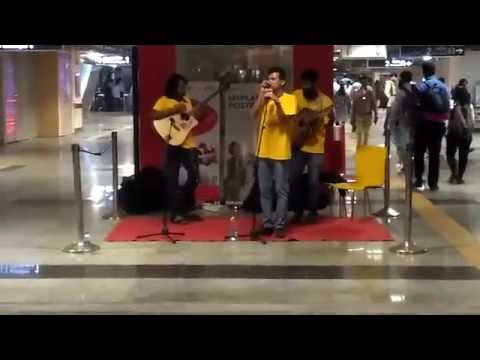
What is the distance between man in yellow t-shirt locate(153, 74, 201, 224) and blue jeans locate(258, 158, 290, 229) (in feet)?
3.95

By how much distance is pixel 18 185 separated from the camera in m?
13.2

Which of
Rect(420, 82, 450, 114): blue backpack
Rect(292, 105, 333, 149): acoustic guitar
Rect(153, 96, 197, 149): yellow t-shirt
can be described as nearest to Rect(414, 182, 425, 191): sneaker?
Rect(420, 82, 450, 114): blue backpack

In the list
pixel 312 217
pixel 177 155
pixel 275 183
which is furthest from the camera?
pixel 312 217

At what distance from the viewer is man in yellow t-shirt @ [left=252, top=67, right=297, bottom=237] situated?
832 centimetres

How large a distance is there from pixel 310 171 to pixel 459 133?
14.4 feet

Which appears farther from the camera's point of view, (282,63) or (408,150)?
(282,63)

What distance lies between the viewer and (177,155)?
9414 mm

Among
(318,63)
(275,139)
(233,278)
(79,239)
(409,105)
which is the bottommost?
(233,278)

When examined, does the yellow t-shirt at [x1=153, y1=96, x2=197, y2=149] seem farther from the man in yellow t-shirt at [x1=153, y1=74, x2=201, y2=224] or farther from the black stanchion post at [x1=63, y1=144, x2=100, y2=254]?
the black stanchion post at [x1=63, y1=144, x2=100, y2=254]

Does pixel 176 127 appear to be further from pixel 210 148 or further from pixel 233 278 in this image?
pixel 233 278

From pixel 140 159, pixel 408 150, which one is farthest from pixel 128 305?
pixel 140 159

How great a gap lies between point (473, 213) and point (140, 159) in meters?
4.22

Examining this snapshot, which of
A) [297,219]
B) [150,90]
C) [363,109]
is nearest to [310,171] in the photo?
[297,219]
